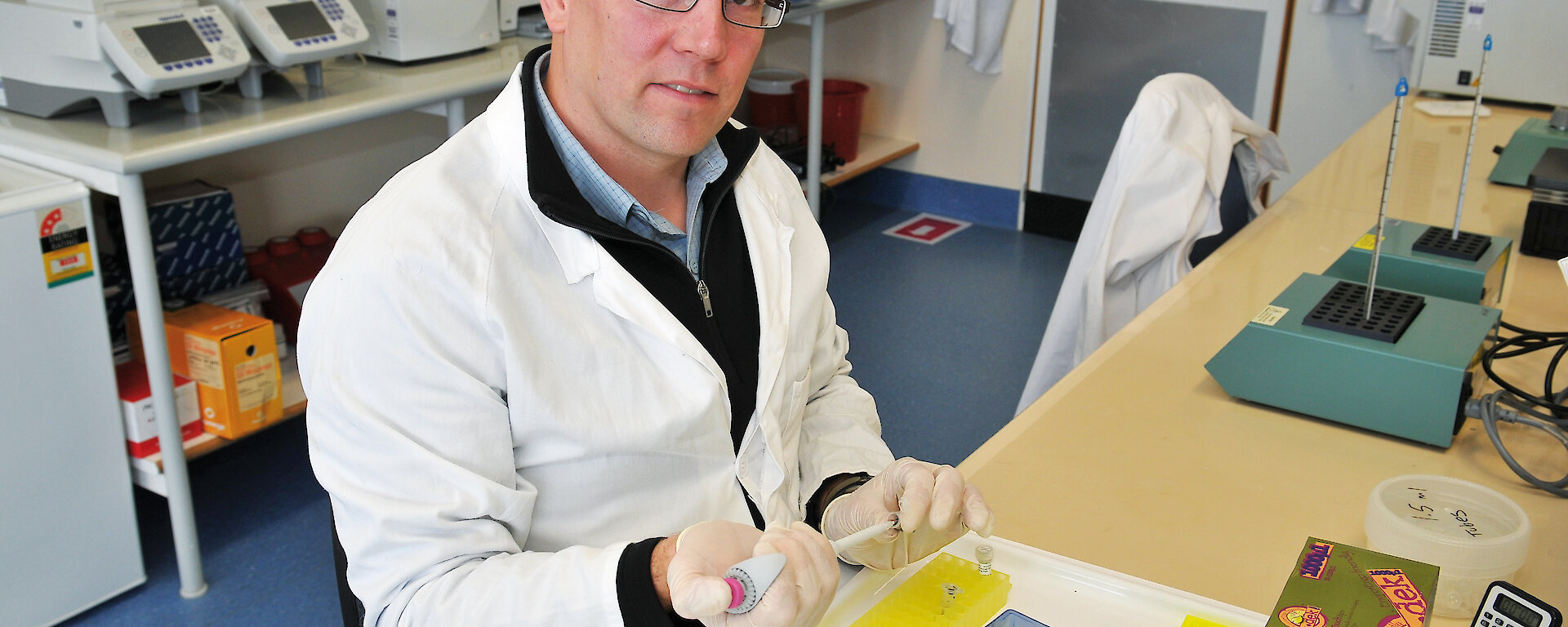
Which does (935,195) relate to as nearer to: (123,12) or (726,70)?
(123,12)

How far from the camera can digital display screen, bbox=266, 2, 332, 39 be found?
2.17 metres

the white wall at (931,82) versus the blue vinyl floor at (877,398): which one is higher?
the white wall at (931,82)

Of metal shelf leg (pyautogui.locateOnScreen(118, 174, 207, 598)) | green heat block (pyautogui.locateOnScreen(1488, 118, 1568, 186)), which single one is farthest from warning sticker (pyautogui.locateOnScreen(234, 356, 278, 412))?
green heat block (pyautogui.locateOnScreen(1488, 118, 1568, 186))

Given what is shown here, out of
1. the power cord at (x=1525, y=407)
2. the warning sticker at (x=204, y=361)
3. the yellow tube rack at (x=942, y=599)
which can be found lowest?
the warning sticker at (x=204, y=361)

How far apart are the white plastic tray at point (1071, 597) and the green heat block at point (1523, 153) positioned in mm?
1747

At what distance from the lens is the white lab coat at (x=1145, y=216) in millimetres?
1952

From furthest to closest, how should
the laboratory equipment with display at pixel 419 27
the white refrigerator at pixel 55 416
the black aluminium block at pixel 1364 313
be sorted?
the laboratory equipment with display at pixel 419 27 → the white refrigerator at pixel 55 416 → the black aluminium block at pixel 1364 313

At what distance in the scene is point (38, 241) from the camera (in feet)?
5.94

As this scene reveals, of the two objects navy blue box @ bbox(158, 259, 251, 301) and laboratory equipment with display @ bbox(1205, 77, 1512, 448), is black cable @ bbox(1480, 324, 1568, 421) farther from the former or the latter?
navy blue box @ bbox(158, 259, 251, 301)

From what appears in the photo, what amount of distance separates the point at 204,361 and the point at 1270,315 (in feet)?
5.72

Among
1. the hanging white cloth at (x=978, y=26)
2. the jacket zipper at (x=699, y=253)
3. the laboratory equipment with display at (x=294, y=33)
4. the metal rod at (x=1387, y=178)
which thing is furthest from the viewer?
the hanging white cloth at (x=978, y=26)

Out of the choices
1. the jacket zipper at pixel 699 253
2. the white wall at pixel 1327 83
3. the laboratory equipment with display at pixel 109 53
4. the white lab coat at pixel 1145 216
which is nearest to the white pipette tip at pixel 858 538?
the jacket zipper at pixel 699 253

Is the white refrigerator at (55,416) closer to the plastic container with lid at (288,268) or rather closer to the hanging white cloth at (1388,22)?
the plastic container with lid at (288,268)

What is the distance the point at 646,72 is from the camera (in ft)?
3.44
